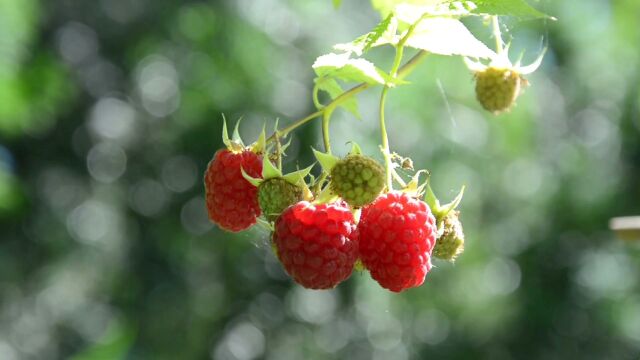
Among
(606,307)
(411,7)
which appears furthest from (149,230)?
(411,7)

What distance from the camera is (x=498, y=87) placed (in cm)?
172

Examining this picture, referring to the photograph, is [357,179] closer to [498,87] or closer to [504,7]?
[504,7]

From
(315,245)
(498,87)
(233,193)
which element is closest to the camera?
(315,245)

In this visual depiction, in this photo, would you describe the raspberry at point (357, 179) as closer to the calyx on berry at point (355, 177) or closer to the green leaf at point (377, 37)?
the calyx on berry at point (355, 177)

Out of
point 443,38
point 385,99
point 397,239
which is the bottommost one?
point 397,239

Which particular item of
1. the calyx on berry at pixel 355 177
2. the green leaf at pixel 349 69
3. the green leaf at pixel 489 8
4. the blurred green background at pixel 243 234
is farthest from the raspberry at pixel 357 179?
the blurred green background at pixel 243 234

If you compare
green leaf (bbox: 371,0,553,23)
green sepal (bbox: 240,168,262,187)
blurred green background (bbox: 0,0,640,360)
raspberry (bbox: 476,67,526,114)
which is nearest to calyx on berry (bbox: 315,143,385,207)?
green sepal (bbox: 240,168,262,187)

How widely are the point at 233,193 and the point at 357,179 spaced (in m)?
0.21

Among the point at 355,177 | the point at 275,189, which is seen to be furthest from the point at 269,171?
the point at 355,177

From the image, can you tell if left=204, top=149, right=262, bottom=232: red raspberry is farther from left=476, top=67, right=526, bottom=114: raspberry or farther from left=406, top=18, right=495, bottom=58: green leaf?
left=476, top=67, right=526, bottom=114: raspberry

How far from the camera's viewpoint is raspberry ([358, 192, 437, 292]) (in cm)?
132

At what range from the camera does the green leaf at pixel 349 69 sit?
1.30 m

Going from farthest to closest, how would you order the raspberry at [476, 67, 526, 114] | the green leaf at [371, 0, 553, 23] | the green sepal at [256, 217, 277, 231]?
the raspberry at [476, 67, 526, 114] → the green sepal at [256, 217, 277, 231] → the green leaf at [371, 0, 553, 23]

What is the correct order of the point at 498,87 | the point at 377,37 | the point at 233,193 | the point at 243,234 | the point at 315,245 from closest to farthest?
the point at 377,37 < the point at 315,245 < the point at 233,193 < the point at 498,87 < the point at 243,234
